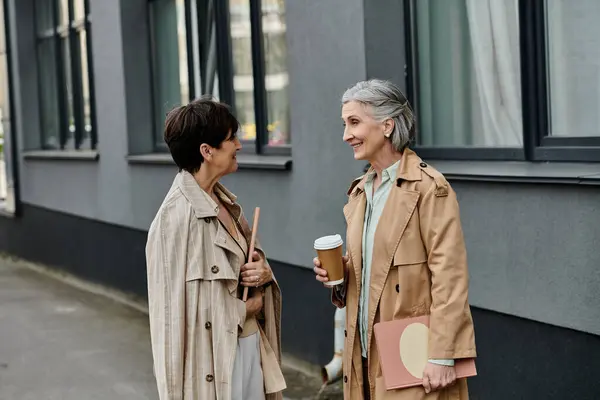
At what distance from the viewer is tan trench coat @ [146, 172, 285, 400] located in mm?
3551

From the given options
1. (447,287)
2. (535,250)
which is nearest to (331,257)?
(447,287)

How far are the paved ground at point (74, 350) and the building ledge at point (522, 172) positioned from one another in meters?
1.75

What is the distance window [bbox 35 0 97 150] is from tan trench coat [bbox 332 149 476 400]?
8.62 metres

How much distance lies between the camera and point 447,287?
10.6 ft

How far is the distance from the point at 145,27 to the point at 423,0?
4843mm

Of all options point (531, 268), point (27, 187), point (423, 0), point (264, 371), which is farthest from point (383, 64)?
point (27, 187)

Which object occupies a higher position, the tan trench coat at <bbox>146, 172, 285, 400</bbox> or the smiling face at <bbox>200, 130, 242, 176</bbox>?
the smiling face at <bbox>200, 130, 242, 176</bbox>

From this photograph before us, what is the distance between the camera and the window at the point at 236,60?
7906mm

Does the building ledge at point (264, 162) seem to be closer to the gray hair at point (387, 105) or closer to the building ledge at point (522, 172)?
the building ledge at point (522, 172)

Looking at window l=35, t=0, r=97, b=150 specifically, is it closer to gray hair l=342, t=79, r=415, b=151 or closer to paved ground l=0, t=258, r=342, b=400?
paved ground l=0, t=258, r=342, b=400

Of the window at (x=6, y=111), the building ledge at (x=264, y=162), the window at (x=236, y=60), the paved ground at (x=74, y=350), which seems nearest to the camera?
the paved ground at (x=74, y=350)

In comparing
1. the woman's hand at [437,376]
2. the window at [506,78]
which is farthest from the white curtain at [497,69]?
the woman's hand at [437,376]

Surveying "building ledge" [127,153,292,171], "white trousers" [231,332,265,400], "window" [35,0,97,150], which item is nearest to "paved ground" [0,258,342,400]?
"building ledge" [127,153,292,171]

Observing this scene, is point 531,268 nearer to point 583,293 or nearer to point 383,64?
point 583,293
